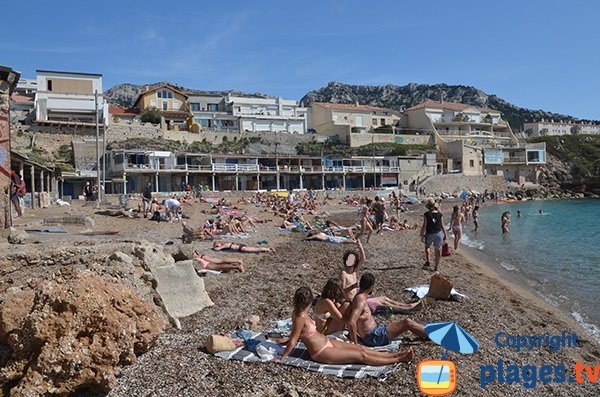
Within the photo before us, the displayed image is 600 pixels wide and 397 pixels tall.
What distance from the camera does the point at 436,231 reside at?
31.2ft

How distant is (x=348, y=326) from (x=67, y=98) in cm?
5149

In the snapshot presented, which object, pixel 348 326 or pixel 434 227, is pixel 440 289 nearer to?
pixel 434 227

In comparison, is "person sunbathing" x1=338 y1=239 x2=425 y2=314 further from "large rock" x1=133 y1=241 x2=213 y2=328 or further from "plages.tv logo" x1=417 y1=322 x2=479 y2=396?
"large rock" x1=133 y1=241 x2=213 y2=328

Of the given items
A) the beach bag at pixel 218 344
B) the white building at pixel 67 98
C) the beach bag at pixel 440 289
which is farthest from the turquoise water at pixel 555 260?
the white building at pixel 67 98

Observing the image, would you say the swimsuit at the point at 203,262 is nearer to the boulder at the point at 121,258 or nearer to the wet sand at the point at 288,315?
the wet sand at the point at 288,315

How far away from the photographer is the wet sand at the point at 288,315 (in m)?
4.16

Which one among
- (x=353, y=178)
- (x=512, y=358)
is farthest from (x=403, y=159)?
(x=512, y=358)

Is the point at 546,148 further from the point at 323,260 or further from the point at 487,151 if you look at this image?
the point at 323,260

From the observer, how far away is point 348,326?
17.4ft

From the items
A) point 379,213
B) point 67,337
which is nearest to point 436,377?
point 67,337

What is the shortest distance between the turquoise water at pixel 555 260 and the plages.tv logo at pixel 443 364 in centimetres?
328

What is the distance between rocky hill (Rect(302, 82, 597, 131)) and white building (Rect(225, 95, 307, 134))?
2892 inches

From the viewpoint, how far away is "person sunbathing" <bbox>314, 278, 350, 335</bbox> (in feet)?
17.7

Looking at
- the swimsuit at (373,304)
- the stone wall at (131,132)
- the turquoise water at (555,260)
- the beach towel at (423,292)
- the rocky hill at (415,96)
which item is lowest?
the turquoise water at (555,260)
